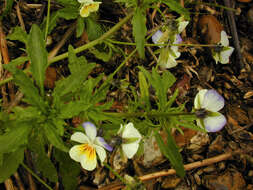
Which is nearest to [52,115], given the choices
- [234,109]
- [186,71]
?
[186,71]

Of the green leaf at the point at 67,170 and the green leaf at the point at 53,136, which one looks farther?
Result: the green leaf at the point at 67,170

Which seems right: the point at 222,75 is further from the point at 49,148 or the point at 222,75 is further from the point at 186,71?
the point at 49,148

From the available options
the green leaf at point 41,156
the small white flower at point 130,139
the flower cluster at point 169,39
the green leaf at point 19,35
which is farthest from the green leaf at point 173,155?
the green leaf at point 19,35

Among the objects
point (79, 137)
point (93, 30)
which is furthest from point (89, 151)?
point (93, 30)

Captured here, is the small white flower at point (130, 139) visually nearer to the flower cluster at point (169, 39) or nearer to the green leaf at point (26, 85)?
the green leaf at point (26, 85)

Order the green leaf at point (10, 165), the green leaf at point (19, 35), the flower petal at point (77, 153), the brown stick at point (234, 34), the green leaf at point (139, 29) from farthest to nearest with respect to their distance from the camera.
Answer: the brown stick at point (234, 34)
the green leaf at point (19, 35)
the green leaf at point (139, 29)
the green leaf at point (10, 165)
the flower petal at point (77, 153)

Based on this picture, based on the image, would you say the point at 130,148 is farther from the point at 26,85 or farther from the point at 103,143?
the point at 26,85

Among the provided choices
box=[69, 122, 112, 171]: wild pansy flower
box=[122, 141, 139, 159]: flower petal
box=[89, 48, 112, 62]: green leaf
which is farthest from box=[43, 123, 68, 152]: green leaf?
box=[89, 48, 112, 62]: green leaf
